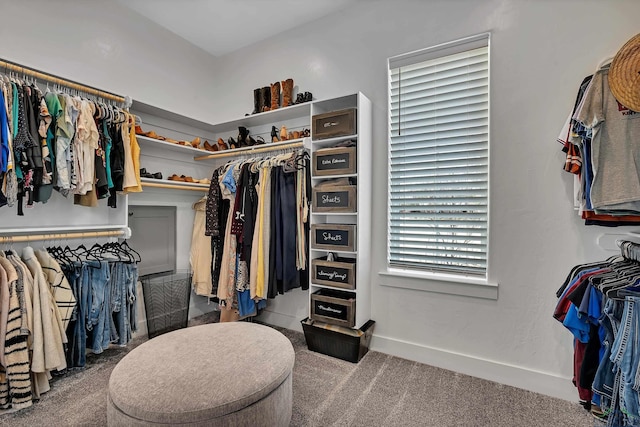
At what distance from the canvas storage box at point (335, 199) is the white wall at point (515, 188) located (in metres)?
0.34

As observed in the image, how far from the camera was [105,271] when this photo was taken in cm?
220

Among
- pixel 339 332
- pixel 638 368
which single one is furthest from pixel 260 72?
pixel 638 368

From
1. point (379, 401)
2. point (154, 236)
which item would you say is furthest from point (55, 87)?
point (379, 401)

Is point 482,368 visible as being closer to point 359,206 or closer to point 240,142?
point 359,206

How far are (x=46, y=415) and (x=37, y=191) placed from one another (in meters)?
1.30

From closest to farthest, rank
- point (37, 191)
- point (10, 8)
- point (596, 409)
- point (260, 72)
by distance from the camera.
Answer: point (596, 409) < point (37, 191) < point (10, 8) < point (260, 72)

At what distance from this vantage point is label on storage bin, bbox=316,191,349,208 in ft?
7.55

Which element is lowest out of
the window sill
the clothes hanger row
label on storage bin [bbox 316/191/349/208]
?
the window sill

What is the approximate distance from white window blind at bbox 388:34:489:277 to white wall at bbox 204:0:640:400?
8 cm

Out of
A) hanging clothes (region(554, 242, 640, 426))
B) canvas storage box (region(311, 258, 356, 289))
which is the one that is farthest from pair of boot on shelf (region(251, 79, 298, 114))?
hanging clothes (region(554, 242, 640, 426))

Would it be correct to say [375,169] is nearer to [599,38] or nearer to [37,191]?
[599,38]

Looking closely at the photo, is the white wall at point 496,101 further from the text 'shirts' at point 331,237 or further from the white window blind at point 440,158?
the text 'shirts' at point 331,237

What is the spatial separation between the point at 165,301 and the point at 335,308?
159 cm

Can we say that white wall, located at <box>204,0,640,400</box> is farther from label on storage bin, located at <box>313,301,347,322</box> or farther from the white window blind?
label on storage bin, located at <box>313,301,347,322</box>
